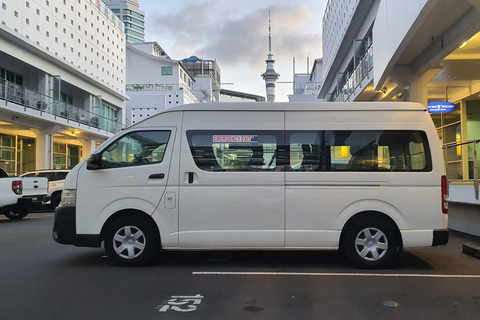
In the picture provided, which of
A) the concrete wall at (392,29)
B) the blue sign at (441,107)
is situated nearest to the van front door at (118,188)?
the concrete wall at (392,29)

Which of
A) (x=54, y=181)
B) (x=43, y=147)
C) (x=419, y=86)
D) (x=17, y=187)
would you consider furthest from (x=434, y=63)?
(x=43, y=147)

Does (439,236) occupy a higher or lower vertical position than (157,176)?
lower

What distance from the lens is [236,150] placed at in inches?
242

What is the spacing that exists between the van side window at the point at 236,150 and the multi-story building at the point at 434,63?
4.37m

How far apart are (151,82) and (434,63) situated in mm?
63154

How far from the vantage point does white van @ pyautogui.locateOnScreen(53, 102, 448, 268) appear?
6.03 m

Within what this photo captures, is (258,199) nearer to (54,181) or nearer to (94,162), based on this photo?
(94,162)

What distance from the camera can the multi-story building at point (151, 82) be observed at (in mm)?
59062

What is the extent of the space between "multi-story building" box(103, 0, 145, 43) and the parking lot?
464 ft

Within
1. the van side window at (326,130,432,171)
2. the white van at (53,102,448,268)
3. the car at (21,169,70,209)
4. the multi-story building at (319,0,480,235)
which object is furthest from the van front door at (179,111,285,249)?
the car at (21,169,70,209)

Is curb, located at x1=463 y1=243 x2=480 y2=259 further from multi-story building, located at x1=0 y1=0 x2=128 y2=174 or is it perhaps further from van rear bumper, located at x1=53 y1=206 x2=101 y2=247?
multi-story building, located at x1=0 y1=0 x2=128 y2=174

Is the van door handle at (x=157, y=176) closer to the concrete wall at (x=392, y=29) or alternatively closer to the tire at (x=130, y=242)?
the tire at (x=130, y=242)

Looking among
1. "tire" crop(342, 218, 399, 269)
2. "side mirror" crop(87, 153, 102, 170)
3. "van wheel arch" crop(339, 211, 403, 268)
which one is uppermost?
"side mirror" crop(87, 153, 102, 170)

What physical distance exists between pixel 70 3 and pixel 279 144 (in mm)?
27912
